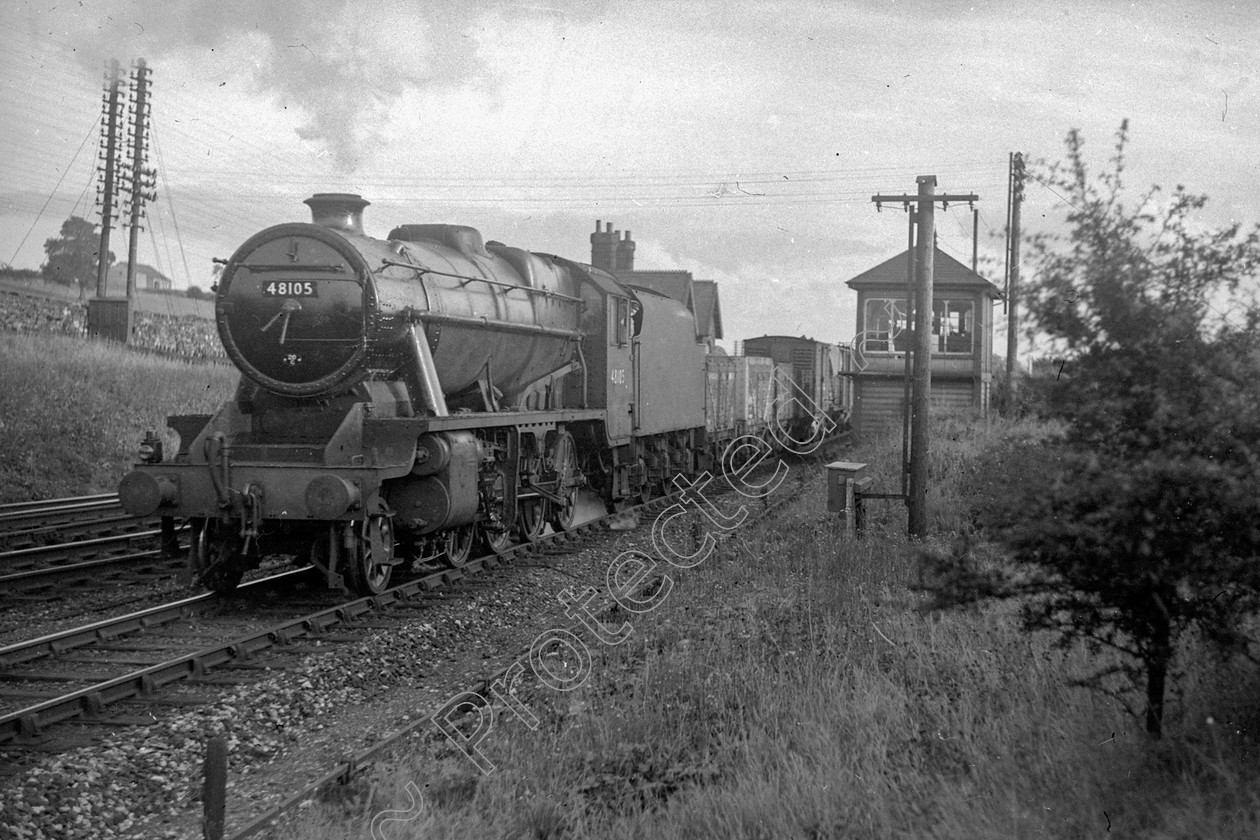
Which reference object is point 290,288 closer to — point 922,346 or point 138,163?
point 922,346

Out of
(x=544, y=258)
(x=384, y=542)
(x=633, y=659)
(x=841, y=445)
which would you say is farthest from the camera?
(x=841, y=445)

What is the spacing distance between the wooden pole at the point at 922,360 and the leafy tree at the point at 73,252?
152 feet

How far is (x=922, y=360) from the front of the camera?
10719mm

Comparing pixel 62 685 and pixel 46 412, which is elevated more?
pixel 46 412

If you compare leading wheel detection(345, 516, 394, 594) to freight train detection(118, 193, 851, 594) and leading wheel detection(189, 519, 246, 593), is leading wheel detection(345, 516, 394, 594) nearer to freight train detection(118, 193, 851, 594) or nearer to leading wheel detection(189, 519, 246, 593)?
freight train detection(118, 193, 851, 594)

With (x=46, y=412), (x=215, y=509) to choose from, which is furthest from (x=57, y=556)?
(x=46, y=412)

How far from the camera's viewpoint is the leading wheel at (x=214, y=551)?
8820mm

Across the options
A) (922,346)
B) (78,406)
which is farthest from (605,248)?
(922,346)

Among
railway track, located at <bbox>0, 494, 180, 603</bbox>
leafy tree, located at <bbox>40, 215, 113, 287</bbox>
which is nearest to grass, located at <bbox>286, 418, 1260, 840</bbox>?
railway track, located at <bbox>0, 494, 180, 603</bbox>

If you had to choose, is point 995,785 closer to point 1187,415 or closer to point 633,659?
point 1187,415

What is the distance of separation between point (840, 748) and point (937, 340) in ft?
77.5

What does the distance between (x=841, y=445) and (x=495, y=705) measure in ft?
73.6

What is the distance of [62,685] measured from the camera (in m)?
6.62

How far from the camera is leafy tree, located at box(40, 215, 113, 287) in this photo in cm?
4872
